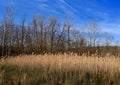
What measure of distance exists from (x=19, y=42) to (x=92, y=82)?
114ft

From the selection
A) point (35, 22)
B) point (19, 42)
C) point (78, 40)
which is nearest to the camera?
point (19, 42)

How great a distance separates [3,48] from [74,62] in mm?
28155

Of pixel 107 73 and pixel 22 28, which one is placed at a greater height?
pixel 22 28

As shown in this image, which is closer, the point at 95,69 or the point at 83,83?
the point at 83,83

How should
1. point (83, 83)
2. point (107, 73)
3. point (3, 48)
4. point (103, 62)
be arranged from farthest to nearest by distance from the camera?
point (3, 48)
point (103, 62)
point (107, 73)
point (83, 83)

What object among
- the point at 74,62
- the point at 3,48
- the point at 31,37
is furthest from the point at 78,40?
the point at 74,62

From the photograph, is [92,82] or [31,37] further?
[31,37]

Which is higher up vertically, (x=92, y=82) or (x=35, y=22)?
(x=35, y=22)

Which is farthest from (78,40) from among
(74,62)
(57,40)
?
(74,62)

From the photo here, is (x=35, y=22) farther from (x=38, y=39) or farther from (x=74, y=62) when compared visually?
(x=74, y=62)

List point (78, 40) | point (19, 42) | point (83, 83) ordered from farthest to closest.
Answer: point (78, 40) → point (19, 42) → point (83, 83)

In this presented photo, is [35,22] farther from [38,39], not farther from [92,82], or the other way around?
[92,82]

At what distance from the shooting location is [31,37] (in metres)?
43.6

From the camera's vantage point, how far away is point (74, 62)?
8.51m
